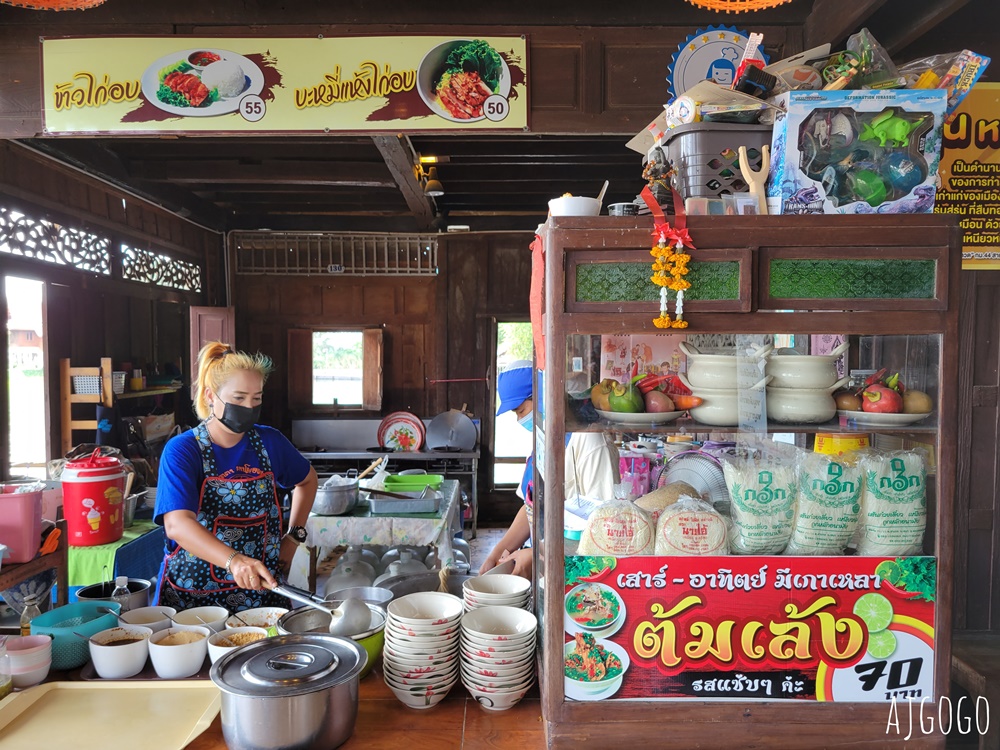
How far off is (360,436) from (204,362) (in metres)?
5.10

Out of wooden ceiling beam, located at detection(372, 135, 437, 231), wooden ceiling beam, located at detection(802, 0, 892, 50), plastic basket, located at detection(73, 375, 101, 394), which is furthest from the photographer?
plastic basket, located at detection(73, 375, 101, 394)

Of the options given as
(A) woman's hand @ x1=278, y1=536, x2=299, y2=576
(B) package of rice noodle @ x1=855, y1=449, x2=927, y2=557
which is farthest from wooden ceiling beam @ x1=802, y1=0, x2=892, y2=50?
(A) woman's hand @ x1=278, y1=536, x2=299, y2=576

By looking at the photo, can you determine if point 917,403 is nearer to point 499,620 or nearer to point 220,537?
point 499,620

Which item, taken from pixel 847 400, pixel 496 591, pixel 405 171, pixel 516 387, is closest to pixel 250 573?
pixel 496 591

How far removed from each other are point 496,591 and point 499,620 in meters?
0.14

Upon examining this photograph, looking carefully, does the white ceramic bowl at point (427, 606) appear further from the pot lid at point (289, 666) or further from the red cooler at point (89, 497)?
the red cooler at point (89, 497)

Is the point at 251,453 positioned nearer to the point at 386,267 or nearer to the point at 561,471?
the point at 561,471

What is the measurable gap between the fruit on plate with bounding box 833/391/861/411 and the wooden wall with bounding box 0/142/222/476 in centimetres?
474

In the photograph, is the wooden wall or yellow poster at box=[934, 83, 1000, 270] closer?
yellow poster at box=[934, 83, 1000, 270]

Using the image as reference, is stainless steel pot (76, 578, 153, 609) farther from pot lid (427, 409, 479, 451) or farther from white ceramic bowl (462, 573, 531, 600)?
pot lid (427, 409, 479, 451)

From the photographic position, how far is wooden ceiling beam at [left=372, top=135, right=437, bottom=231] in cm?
449

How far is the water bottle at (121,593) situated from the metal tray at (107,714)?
0.44 m

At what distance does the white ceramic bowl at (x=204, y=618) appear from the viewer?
6.75 feet

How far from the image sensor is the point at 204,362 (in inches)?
109
